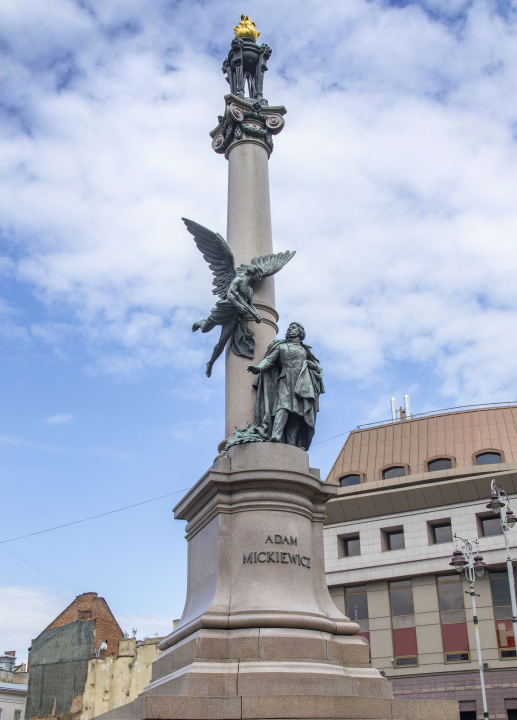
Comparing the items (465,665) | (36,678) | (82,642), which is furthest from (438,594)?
(36,678)

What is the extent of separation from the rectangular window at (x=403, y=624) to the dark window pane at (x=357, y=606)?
1523mm

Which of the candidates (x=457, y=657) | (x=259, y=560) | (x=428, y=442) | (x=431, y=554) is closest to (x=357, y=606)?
(x=431, y=554)

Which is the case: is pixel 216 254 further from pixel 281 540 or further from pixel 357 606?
pixel 357 606

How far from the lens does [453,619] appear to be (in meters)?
37.2

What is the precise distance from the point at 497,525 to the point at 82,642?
27.6 m

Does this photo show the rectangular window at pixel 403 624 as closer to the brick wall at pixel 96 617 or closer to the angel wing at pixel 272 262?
the brick wall at pixel 96 617

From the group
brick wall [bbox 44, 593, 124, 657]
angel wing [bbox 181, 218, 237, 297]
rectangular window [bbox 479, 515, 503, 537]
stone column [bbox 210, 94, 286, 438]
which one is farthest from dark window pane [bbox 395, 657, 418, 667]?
angel wing [bbox 181, 218, 237, 297]

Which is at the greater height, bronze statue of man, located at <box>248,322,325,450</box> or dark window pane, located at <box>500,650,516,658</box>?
bronze statue of man, located at <box>248,322,325,450</box>

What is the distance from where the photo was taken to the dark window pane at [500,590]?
3666 cm

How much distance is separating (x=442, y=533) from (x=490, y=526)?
248 cm

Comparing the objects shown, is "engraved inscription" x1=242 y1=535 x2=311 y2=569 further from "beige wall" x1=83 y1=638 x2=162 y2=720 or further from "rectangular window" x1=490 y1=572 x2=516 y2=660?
"beige wall" x1=83 y1=638 x2=162 y2=720

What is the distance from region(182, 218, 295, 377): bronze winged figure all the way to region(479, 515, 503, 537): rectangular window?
29174 millimetres

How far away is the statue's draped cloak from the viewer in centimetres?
1145

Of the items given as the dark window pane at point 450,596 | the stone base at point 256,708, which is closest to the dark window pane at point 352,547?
the dark window pane at point 450,596
